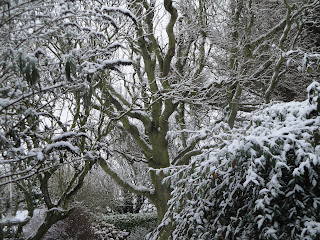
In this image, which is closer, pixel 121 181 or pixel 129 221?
pixel 121 181

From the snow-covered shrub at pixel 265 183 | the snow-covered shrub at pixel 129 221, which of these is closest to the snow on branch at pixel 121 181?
the snow-covered shrub at pixel 265 183

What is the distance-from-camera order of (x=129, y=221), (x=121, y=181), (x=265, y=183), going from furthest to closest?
(x=129, y=221)
(x=121, y=181)
(x=265, y=183)

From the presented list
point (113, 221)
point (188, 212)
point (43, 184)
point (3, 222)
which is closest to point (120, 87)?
point (113, 221)

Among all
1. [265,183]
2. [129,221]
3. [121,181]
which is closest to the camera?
[265,183]

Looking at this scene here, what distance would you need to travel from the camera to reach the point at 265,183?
8.48 feet

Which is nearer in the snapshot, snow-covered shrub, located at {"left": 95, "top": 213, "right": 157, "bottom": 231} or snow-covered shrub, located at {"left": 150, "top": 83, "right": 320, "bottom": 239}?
snow-covered shrub, located at {"left": 150, "top": 83, "right": 320, "bottom": 239}

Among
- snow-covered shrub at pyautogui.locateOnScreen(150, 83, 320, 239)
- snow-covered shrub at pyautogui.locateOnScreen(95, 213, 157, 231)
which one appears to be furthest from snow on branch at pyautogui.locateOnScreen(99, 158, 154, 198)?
snow-covered shrub at pyautogui.locateOnScreen(95, 213, 157, 231)

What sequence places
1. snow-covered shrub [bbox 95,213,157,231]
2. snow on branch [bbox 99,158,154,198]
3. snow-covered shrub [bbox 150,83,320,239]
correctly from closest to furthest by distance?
1. snow-covered shrub [bbox 150,83,320,239]
2. snow on branch [bbox 99,158,154,198]
3. snow-covered shrub [bbox 95,213,157,231]

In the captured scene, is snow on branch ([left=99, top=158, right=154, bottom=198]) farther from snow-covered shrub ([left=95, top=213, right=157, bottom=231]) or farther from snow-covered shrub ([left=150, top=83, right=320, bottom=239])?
snow-covered shrub ([left=95, top=213, right=157, bottom=231])

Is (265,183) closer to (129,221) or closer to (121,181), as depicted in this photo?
(121,181)

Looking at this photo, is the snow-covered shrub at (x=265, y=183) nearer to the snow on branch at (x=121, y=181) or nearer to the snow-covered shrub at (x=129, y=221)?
the snow on branch at (x=121, y=181)

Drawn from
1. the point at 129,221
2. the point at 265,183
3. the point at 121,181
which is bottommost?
the point at 129,221

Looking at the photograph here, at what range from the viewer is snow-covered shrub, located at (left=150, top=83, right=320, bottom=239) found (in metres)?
2.36

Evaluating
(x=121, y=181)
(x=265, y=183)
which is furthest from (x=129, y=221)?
(x=265, y=183)
